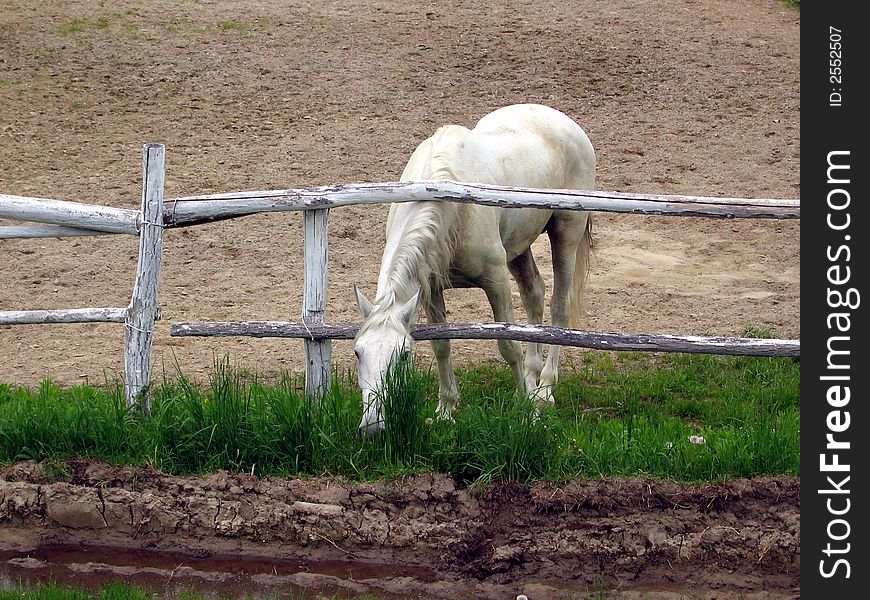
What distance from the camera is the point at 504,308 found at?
20.7 feet

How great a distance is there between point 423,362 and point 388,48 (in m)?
7.01

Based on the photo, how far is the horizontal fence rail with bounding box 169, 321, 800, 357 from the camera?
5.70 meters

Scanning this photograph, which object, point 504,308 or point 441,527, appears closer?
point 441,527

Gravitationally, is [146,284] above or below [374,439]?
above

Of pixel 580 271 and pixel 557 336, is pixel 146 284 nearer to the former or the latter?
pixel 557 336

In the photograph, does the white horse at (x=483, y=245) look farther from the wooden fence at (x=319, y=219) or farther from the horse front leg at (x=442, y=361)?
the wooden fence at (x=319, y=219)

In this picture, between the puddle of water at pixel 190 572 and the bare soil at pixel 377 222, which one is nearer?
the puddle of water at pixel 190 572

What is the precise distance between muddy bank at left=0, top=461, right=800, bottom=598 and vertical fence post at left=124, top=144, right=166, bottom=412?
1.91ft

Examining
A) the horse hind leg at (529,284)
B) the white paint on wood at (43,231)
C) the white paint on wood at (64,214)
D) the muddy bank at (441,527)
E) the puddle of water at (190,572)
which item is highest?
the white paint on wood at (64,214)

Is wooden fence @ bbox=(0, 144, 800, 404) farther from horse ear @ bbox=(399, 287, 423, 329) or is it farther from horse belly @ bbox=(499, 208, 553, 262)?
horse belly @ bbox=(499, 208, 553, 262)

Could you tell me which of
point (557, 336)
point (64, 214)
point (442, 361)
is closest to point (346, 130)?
point (442, 361)

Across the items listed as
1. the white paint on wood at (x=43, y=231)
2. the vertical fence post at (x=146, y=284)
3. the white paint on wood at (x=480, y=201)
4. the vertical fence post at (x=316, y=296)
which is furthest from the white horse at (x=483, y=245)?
the white paint on wood at (x=43, y=231)

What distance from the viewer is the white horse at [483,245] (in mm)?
5395

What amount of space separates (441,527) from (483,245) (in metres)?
1.72
